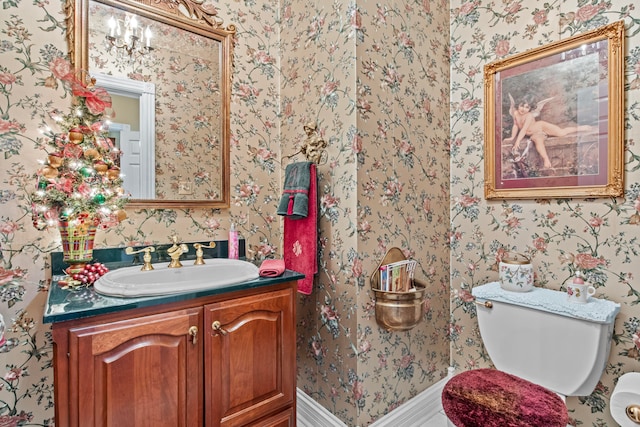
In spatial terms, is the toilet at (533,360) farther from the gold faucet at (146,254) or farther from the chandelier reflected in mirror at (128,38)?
the chandelier reflected in mirror at (128,38)

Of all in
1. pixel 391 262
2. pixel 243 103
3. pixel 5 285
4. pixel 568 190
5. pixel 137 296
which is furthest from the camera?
pixel 243 103

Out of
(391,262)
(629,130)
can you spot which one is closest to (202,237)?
(391,262)

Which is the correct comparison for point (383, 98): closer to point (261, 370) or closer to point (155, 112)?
point (155, 112)

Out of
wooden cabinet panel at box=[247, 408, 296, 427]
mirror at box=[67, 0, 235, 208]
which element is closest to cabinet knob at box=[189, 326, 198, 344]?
wooden cabinet panel at box=[247, 408, 296, 427]

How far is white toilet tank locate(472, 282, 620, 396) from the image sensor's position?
1179mm

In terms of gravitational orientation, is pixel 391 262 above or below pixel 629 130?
below

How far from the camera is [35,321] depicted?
1.26 m

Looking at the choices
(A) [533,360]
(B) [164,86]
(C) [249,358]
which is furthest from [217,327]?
(A) [533,360]

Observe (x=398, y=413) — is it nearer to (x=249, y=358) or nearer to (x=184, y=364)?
(x=249, y=358)

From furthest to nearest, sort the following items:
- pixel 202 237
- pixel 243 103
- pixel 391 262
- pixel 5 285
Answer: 1. pixel 243 103
2. pixel 202 237
3. pixel 391 262
4. pixel 5 285

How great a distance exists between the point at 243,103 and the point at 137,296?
1163mm

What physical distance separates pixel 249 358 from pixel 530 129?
5.31 ft

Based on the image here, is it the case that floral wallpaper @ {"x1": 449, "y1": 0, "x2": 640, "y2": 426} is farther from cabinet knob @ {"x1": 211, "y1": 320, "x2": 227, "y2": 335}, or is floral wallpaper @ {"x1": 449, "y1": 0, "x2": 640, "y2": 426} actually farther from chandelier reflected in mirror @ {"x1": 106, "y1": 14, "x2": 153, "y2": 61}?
chandelier reflected in mirror @ {"x1": 106, "y1": 14, "x2": 153, "y2": 61}

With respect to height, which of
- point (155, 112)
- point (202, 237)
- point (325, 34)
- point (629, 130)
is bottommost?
point (202, 237)
